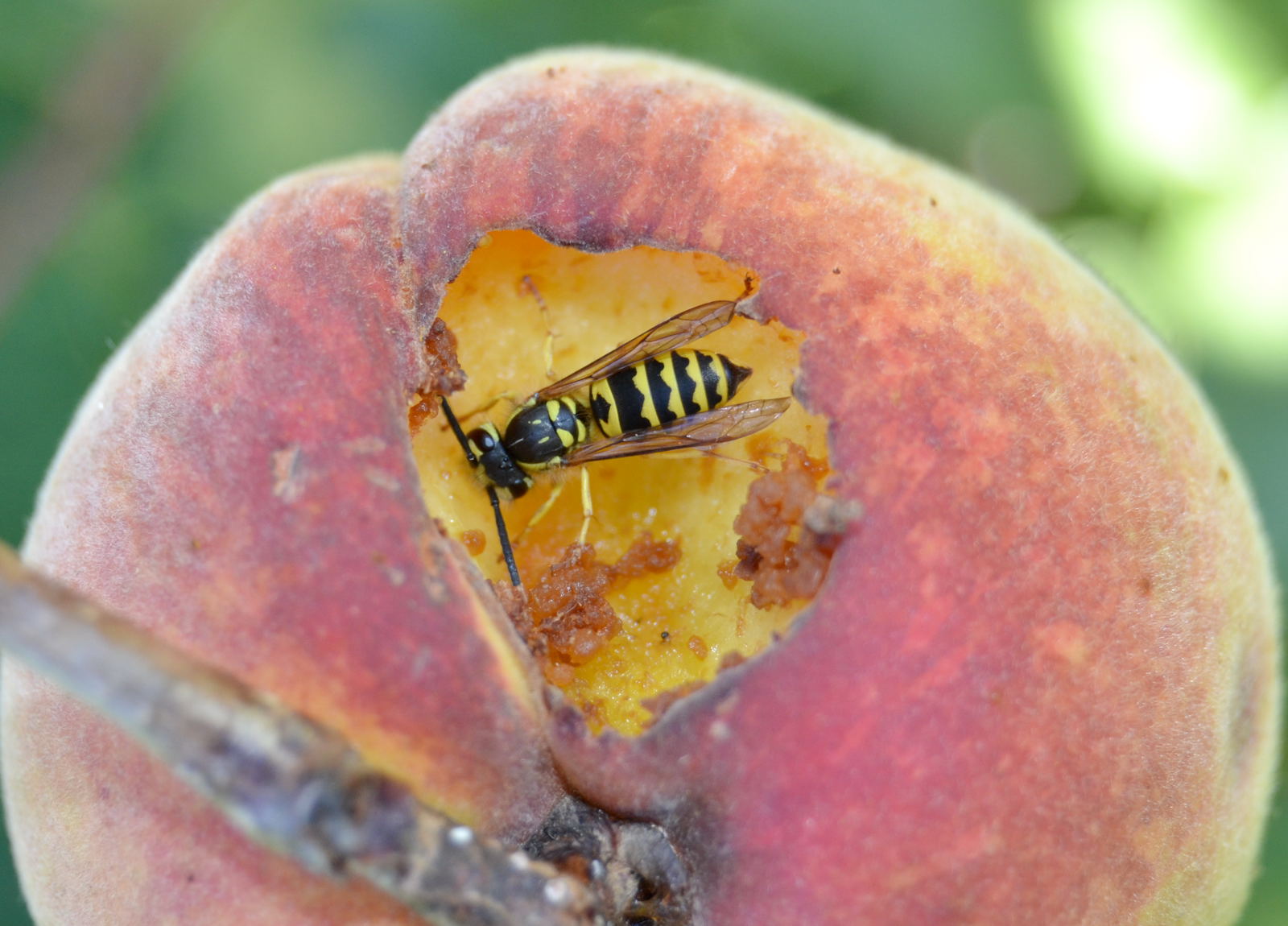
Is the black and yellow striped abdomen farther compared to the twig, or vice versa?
the black and yellow striped abdomen

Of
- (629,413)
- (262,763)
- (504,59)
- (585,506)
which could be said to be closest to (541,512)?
(585,506)

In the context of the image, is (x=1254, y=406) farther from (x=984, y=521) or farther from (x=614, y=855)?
(x=614, y=855)

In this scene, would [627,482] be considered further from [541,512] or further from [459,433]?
[459,433]

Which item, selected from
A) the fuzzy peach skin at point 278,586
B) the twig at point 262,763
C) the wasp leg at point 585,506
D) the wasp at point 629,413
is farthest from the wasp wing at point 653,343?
the twig at point 262,763

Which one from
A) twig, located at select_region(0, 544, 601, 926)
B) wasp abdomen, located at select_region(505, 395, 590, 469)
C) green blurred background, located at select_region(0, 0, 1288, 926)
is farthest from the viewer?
green blurred background, located at select_region(0, 0, 1288, 926)

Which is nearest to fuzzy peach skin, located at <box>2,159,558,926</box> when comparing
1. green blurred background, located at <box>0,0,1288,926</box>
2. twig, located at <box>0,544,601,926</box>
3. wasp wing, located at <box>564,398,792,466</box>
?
twig, located at <box>0,544,601,926</box>

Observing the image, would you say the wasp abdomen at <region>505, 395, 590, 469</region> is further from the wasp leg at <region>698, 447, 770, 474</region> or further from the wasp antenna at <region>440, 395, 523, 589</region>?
the wasp leg at <region>698, 447, 770, 474</region>

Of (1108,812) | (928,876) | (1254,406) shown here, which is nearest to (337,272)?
(928,876)
